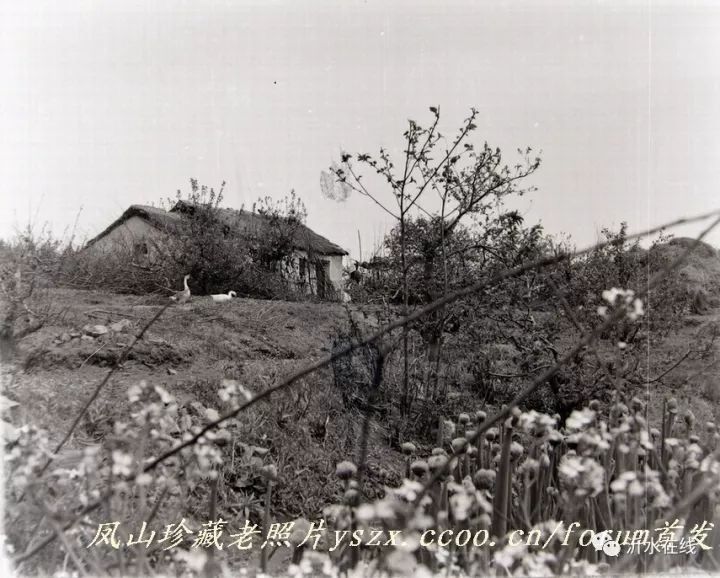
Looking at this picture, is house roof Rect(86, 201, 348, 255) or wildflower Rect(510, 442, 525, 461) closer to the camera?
wildflower Rect(510, 442, 525, 461)

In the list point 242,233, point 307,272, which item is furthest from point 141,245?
point 307,272

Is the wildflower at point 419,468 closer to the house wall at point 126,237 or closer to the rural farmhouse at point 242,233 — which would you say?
the rural farmhouse at point 242,233

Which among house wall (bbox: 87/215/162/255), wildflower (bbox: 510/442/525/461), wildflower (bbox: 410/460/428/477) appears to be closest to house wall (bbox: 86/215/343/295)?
house wall (bbox: 87/215/162/255)

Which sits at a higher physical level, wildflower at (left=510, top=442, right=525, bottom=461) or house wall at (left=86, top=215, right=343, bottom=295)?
house wall at (left=86, top=215, right=343, bottom=295)

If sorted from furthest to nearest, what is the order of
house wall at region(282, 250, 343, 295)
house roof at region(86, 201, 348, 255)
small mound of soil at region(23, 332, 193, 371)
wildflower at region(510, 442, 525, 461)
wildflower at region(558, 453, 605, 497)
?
house wall at region(282, 250, 343, 295) < house roof at region(86, 201, 348, 255) < small mound of soil at region(23, 332, 193, 371) < wildflower at region(510, 442, 525, 461) < wildflower at region(558, 453, 605, 497)

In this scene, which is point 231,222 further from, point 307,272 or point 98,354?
point 98,354

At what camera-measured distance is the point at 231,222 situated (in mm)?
10023

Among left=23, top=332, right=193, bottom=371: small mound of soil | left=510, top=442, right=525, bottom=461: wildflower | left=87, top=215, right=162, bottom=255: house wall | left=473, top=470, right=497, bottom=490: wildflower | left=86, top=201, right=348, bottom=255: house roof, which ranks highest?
left=86, top=201, right=348, bottom=255: house roof

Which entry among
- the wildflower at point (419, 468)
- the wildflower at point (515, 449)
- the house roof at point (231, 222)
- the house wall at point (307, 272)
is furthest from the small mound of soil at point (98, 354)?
the house wall at point (307, 272)

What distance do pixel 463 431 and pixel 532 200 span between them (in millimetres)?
2834

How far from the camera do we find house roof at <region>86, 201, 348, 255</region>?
21.1ft

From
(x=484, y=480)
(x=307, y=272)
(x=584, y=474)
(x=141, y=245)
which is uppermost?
(x=307, y=272)

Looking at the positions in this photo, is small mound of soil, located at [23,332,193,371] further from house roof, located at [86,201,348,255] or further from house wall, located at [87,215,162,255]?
house wall, located at [87,215,162,255]

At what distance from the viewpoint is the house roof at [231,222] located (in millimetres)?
6438
